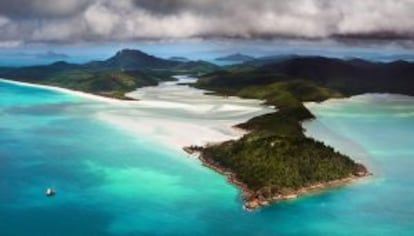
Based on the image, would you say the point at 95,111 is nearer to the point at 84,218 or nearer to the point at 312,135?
the point at 312,135

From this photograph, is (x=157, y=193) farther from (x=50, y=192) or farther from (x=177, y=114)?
Answer: (x=177, y=114)

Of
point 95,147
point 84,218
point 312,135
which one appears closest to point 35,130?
point 95,147

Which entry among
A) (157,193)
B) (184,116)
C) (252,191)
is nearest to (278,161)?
(252,191)

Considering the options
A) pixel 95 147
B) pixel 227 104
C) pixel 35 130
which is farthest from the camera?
pixel 227 104

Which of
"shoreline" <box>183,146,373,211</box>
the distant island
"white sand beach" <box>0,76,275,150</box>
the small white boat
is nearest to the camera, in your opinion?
"shoreline" <box>183,146,373,211</box>

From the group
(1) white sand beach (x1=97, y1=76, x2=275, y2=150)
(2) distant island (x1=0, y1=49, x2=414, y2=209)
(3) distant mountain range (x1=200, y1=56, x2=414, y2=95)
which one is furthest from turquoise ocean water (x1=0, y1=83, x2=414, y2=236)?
(3) distant mountain range (x1=200, y1=56, x2=414, y2=95)

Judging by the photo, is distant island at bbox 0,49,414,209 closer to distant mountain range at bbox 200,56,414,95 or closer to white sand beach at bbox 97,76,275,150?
distant mountain range at bbox 200,56,414,95
